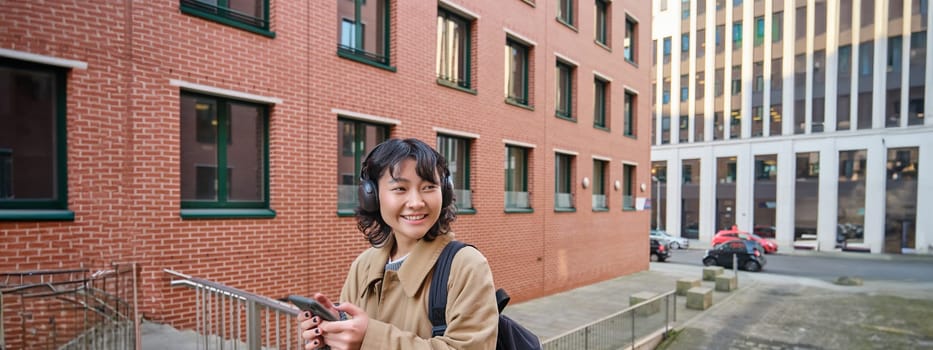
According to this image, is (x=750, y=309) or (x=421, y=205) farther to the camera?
(x=750, y=309)

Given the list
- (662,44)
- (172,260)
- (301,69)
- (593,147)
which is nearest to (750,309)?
(593,147)

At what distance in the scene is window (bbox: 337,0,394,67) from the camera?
29.2 ft

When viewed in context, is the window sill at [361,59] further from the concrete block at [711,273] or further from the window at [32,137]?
the concrete block at [711,273]

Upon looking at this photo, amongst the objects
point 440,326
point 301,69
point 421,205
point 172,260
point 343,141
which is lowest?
point 172,260

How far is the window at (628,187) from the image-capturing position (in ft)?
65.1

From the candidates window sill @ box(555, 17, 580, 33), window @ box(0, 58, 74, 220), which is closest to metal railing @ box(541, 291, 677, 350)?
window @ box(0, 58, 74, 220)

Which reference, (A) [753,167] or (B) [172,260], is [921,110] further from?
(B) [172,260]

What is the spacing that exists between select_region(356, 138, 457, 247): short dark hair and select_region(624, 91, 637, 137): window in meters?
19.0

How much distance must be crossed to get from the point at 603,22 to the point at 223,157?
14.9 meters

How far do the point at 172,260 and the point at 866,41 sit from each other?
140 feet

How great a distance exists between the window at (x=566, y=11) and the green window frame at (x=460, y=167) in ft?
20.6

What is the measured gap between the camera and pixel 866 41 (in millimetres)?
33156

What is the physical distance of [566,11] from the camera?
15.7 meters

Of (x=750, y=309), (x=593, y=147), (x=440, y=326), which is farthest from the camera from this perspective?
(x=593, y=147)
